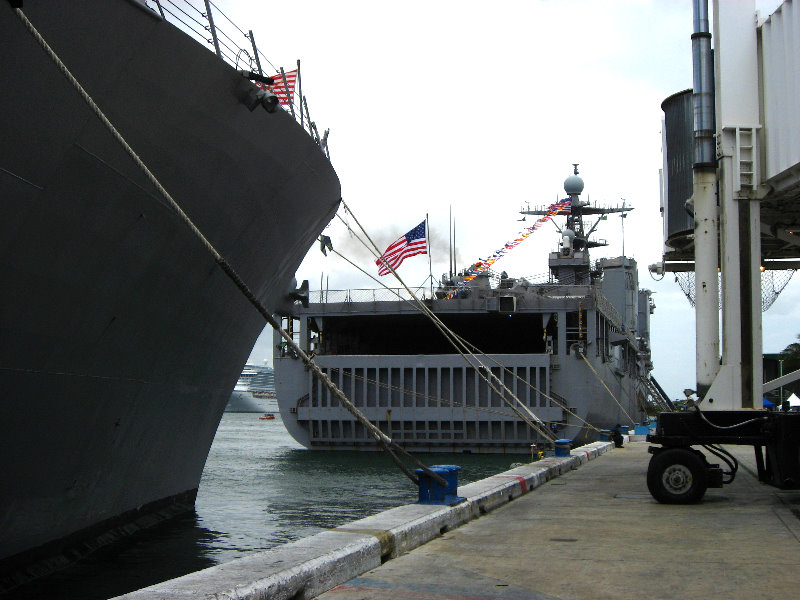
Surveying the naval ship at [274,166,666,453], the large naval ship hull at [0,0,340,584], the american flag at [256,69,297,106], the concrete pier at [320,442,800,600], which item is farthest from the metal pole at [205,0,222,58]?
the naval ship at [274,166,666,453]

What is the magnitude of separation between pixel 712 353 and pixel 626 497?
1991 millimetres

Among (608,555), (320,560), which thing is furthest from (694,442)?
(320,560)

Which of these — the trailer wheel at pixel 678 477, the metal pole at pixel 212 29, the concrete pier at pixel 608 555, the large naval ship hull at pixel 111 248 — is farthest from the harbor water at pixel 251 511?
the metal pole at pixel 212 29

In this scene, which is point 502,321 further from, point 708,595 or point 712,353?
point 708,595

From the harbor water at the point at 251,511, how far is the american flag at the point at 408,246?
560 centimetres

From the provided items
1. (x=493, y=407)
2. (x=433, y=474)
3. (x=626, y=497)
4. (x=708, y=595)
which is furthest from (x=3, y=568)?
(x=493, y=407)

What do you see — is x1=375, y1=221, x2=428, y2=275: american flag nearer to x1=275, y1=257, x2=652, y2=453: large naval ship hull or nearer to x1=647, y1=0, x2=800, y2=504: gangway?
x1=275, y1=257, x2=652, y2=453: large naval ship hull

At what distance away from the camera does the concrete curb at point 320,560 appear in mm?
4371

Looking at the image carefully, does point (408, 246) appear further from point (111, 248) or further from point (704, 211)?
point (111, 248)

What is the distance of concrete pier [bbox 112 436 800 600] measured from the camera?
4.94 m

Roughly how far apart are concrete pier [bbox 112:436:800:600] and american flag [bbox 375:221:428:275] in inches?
550

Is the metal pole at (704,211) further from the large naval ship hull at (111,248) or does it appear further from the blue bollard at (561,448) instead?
the blue bollard at (561,448)

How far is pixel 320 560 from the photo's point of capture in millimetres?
5129

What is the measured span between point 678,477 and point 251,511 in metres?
7.77
